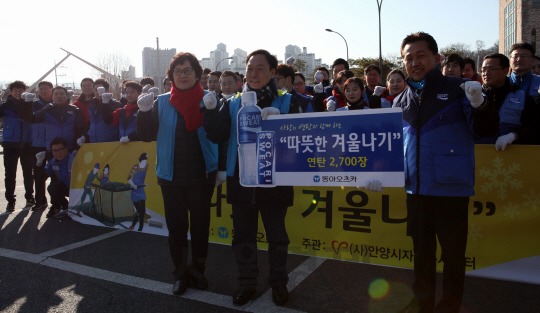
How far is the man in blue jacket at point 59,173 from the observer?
5727 mm

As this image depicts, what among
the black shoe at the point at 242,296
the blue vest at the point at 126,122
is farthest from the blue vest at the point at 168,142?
the blue vest at the point at 126,122

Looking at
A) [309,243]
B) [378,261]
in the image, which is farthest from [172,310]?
[378,261]

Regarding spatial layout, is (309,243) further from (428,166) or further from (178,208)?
(428,166)

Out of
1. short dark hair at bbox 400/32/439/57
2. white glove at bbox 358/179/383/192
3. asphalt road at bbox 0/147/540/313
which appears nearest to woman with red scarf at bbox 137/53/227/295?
asphalt road at bbox 0/147/540/313

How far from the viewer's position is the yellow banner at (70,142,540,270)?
10.6 ft

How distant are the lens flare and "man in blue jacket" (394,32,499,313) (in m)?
0.47

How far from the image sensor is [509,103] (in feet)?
11.5

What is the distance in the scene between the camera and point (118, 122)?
5625mm

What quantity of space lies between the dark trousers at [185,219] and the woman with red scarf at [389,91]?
98.6 inches

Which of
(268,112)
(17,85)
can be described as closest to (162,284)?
(268,112)

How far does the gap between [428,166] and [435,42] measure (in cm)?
83

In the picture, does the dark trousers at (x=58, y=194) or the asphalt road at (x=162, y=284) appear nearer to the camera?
the asphalt road at (x=162, y=284)

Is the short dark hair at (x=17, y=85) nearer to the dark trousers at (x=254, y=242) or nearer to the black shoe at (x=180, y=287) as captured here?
the black shoe at (x=180, y=287)

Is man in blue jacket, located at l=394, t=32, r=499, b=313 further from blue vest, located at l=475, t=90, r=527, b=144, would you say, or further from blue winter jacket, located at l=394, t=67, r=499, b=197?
blue vest, located at l=475, t=90, r=527, b=144
